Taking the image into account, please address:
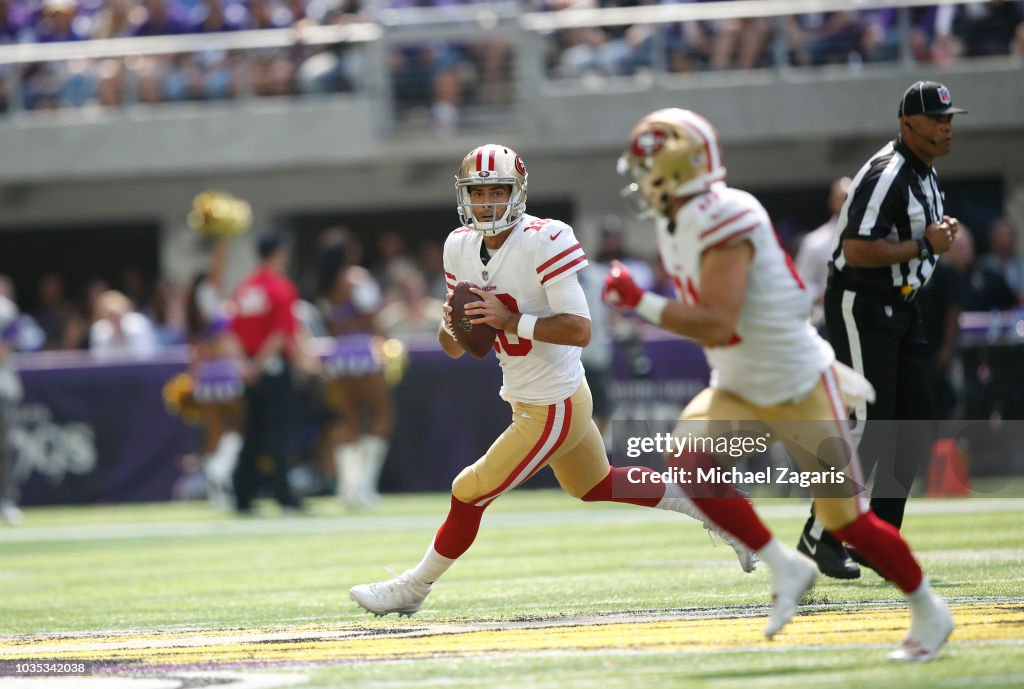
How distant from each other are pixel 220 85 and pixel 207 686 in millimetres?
16320

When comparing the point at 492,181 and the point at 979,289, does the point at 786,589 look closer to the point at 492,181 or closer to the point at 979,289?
the point at 492,181

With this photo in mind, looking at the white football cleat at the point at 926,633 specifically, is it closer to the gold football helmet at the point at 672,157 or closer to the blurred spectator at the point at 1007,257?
the gold football helmet at the point at 672,157

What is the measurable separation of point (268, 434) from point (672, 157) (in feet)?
27.6

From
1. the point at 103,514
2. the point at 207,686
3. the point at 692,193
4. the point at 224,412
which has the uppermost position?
the point at 692,193

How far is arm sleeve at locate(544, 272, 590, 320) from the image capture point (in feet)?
19.1

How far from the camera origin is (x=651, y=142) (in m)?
5.05

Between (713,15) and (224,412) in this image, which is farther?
(713,15)

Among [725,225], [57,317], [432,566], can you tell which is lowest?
[57,317]

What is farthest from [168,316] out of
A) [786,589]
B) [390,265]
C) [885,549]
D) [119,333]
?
[885,549]

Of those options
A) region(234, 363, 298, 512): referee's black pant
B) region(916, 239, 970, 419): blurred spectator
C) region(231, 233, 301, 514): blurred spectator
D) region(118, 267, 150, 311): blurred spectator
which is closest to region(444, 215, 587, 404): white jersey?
region(916, 239, 970, 419): blurred spectator

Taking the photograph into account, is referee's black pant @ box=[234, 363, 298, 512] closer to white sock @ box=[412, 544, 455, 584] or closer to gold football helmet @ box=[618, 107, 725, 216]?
white sock @ box=[412, 544, 455, 584]

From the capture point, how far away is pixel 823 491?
511cm

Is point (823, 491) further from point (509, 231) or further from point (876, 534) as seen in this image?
point (509, 231)

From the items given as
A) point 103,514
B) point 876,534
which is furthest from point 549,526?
point 876,534
